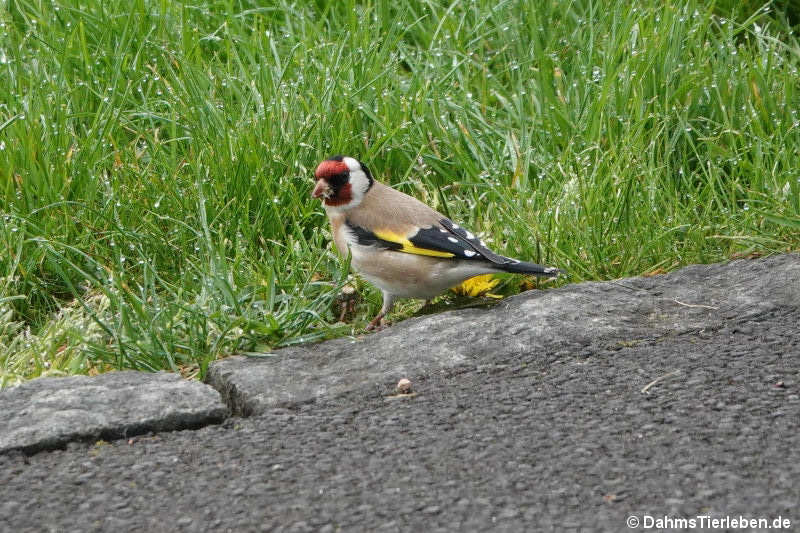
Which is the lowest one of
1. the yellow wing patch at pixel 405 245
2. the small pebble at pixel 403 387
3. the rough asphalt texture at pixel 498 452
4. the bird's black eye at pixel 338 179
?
the small pebble at pixel 403 387

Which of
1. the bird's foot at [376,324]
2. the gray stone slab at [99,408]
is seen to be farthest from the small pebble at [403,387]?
the bird's foot at [376,324]

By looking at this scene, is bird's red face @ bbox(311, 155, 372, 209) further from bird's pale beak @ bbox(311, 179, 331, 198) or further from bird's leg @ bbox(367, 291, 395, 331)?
bird's leg @ bbox(367, 291, 395, 331)

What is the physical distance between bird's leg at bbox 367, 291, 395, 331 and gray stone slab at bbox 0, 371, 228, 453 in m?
0.95

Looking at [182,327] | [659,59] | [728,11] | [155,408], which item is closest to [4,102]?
[182,327]

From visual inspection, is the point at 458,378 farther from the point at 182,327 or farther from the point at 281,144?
the point at 281,144

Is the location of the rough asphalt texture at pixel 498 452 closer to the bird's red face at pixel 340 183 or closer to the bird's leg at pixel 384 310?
the bird's leg at pixel 384 310

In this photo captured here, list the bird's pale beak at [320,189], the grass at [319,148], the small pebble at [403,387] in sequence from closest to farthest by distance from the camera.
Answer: the small pebble at [403,387]
the grass at [319,148]
the bird's pale beak at [320,189]

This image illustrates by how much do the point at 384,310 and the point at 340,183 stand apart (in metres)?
0.54

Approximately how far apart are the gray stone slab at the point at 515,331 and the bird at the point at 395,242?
0.60 ft

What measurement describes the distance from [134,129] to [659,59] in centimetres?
250

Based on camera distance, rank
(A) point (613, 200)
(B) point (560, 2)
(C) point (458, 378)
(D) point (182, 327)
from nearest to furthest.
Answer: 1. (C) point (458, 378)
2. (D) point (182, 327)
3. (A) point (613, 200)
4. (B) point (560, 2)

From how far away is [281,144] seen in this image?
5.20m

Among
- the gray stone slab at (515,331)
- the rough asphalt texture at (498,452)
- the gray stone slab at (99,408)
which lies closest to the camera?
the rough asphalt texture at (498,452)

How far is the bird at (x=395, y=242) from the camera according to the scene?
437 centimetres
